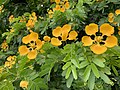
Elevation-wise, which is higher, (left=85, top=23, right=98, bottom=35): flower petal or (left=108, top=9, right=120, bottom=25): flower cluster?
(left=85, top=23, right=98, bottom=35): flower petal

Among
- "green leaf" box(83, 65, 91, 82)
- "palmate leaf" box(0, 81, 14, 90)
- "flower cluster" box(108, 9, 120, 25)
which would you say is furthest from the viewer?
"flower cluster" box(108, 9, 120, 25)

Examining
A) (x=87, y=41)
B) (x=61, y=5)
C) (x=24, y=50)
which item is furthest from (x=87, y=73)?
(x=61, y=5)

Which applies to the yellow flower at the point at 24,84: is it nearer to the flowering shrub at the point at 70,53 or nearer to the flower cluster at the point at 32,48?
the flowering shrub at the point at 70,53

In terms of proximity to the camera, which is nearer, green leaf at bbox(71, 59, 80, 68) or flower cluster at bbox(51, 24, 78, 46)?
green leaf at bbox(71, 59, 80, 68)

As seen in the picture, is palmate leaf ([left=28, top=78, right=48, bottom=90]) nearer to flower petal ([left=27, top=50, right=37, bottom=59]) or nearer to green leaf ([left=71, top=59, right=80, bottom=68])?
flower petal ([left=27, top=50, right=37, bottom=59])

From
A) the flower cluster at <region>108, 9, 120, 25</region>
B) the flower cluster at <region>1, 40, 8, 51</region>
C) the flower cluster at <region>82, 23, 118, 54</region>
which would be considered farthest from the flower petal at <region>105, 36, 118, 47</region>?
the flower cluster at <region>1, 40, 8, 51</region>

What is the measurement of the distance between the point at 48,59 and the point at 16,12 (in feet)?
3.72

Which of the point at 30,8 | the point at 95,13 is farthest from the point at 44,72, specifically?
the point at 30,8

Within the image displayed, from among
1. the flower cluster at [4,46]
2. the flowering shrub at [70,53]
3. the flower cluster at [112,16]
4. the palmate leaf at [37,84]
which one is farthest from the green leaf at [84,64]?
the flower cluster at [4,46]

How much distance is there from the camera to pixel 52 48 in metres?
1.50

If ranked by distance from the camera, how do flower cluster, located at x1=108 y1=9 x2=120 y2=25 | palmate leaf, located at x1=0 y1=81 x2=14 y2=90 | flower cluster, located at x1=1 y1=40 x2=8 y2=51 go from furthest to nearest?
flower cluster, located at x1=1 y1=40 x2=8 y2=51
flower cluster, located at x1=108 y1=9 x2=120 y2=25
palmate leaf, located at x1=0 y1=81 x2=14 y2=90

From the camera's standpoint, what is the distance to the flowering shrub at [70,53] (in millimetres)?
1322

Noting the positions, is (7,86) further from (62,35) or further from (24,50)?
(62,35)

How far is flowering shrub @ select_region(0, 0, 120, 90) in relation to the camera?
52.1 inches
